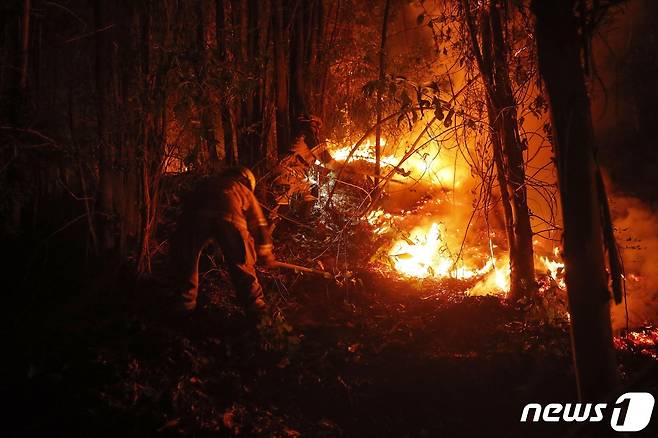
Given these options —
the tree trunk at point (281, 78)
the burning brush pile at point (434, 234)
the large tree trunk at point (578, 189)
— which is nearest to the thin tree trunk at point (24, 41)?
the tree trunk at point (281, 78)

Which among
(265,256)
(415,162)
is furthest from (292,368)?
(415,162)

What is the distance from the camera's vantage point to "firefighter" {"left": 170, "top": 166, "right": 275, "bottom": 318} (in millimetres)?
6363

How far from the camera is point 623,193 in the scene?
14758mm

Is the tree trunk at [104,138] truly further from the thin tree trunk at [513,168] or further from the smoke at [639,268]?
the smoke at [639,268]

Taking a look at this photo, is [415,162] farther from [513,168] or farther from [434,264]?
[513,168]

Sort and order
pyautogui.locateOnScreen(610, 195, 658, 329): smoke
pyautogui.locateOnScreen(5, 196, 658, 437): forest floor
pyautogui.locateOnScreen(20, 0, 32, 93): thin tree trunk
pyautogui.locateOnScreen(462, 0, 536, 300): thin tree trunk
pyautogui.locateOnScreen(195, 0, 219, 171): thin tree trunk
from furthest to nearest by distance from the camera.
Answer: pyautogui.locateOnScreen(610, 195, 658, 329): smoke → pyautogui.locateOnScreen(20, 0, 32, 93): thin tree trunk → pyautogui.locateOnScreen(195, 0, 219, 171): thin tree trunk → pyautogui.locateOnScreen(462, 0, 536, 300): thin tree trunk → pyautogui.locateOnScreen(5, 196, 658, 437): forest floor

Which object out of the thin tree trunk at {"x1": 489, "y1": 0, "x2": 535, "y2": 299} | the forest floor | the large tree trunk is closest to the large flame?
the thin tree trunk at {"x1": 489, "y1": 0, "x2": 535, "y2": 299}

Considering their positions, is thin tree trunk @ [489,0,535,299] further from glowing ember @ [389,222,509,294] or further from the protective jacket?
the protective jacket

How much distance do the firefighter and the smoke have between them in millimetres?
6203

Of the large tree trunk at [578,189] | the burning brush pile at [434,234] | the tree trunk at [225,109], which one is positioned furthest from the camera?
the burning brush pile at [434,234]

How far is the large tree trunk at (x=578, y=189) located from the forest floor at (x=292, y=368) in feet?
1.82

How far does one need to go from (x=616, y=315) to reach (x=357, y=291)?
15.4 feet

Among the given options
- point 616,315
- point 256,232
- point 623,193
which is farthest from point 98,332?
point 623,193

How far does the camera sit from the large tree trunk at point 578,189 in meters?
3.17
